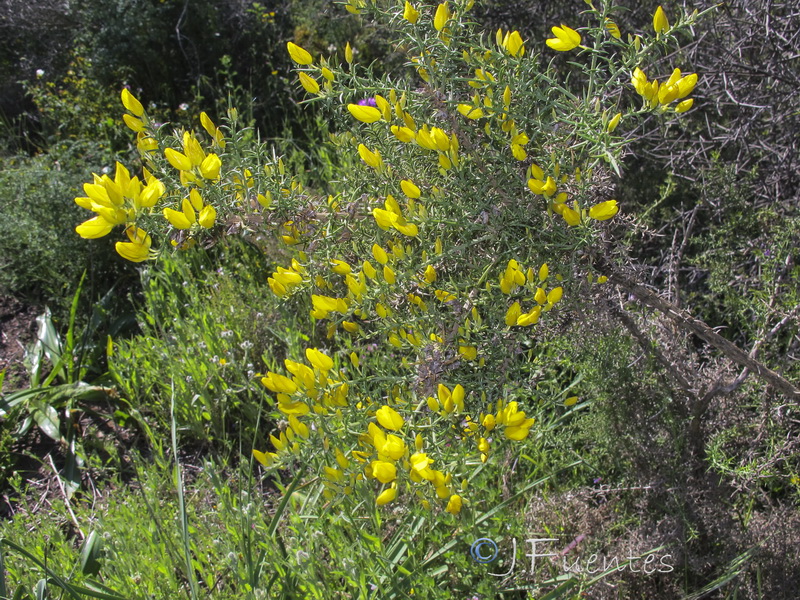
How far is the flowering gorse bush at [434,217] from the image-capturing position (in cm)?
113

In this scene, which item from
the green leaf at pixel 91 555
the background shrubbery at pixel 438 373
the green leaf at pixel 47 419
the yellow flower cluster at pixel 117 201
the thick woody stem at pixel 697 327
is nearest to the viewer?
the yellow flower cluster at pixel 117 201

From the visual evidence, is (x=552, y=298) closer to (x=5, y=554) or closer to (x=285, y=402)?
(x=285, y=402)

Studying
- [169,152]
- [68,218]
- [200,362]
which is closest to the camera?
[169,152]

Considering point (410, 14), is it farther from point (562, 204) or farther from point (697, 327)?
point (697, 327)

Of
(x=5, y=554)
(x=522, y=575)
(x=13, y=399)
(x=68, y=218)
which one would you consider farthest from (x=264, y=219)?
(x=68, y=218)

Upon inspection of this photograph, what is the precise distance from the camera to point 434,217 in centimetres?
122

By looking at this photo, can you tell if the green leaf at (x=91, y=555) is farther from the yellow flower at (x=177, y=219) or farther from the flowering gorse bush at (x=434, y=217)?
the yellow flower at (x=177, y=219)

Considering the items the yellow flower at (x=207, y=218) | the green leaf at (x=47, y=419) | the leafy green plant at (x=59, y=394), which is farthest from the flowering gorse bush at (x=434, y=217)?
the green leaf at (x=47, y=419)

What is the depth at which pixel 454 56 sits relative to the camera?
123cm

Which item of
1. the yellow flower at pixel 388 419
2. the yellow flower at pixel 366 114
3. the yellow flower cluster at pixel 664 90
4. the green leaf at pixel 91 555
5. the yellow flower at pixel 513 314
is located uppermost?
the yellow flower cluster at pixel 664 90

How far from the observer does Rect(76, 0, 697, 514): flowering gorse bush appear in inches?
44.3

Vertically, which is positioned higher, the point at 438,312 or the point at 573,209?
the point at 573,209

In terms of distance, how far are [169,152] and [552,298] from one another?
28.2 inches

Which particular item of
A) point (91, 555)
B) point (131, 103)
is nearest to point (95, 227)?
point (131, 103)
